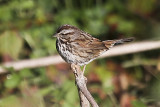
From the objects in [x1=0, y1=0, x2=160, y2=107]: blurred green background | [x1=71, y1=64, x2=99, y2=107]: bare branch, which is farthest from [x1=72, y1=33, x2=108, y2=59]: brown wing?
[x1=0, y1=0, x2=160, y2=107]: blurred green background

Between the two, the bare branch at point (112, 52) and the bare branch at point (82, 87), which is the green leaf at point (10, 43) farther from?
the bare branch at point (82, 87)

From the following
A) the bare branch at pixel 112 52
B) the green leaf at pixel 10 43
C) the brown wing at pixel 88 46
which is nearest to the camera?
the brown wing at pixel 88 46

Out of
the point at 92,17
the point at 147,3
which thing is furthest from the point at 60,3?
the point at 147,3

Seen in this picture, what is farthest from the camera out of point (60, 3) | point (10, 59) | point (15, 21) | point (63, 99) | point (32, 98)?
point (60, 3)

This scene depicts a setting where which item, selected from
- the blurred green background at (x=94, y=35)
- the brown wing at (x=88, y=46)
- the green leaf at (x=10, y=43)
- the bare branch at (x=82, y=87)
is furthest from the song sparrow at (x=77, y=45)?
the green leaf at (x=10, y=43)

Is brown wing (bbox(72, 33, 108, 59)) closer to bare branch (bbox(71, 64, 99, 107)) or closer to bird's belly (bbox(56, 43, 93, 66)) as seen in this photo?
bird's belly (bbox(56, 43, 93, 66))

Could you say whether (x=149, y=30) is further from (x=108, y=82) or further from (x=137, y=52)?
(x=108, y=82)

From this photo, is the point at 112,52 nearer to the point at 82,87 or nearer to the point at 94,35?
the point at 94,35
